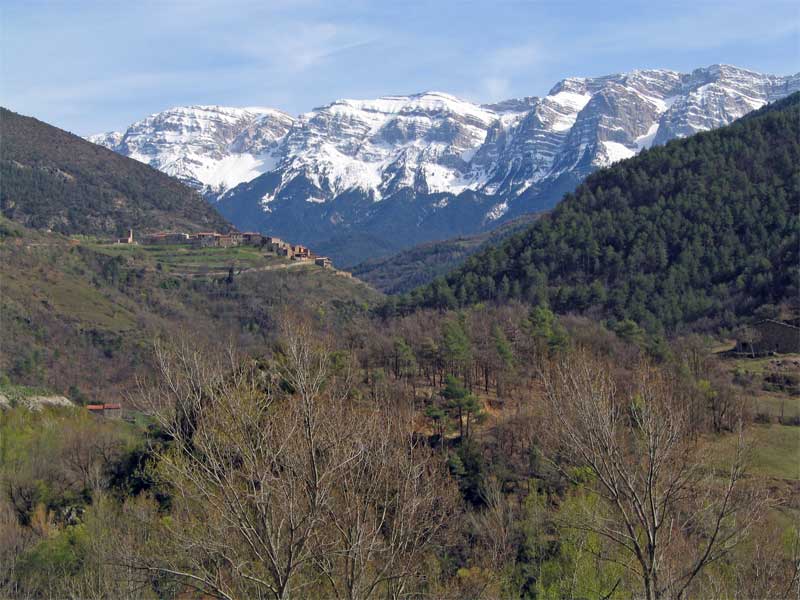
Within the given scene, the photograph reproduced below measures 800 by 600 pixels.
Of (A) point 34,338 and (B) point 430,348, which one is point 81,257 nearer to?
(A) point 34,338

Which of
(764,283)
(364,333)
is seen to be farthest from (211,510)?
(764,283)

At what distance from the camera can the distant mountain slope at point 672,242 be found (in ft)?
208

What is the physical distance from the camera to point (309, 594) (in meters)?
17.1

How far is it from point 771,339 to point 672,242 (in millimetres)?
22234

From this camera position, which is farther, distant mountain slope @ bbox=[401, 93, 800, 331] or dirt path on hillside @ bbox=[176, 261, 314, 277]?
dirt path on hillside @ bbox=[176, 261, 314, 277]

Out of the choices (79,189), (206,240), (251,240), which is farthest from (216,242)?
(79,189)

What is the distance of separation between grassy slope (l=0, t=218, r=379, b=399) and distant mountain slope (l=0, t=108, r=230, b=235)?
2105 cm

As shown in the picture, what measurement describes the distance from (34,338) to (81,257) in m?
29.0

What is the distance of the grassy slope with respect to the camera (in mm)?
68438

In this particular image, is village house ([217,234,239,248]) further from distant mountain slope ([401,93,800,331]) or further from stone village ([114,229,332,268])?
distant mountain slope ([401,93,800,331])

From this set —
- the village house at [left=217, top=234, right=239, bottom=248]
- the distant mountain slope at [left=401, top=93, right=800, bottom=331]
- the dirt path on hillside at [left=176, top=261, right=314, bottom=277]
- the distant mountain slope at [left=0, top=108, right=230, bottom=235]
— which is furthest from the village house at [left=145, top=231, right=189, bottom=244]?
the distant mountain slope at [left=401, top=93, right=800, bottom=331]

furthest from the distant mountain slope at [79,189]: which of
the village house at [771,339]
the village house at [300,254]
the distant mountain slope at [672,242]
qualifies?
the village house at [771,339]

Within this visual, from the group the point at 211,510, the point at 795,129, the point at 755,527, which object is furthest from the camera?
the point at 795,129

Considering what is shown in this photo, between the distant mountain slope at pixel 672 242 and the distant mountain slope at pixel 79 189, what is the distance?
249 feet
